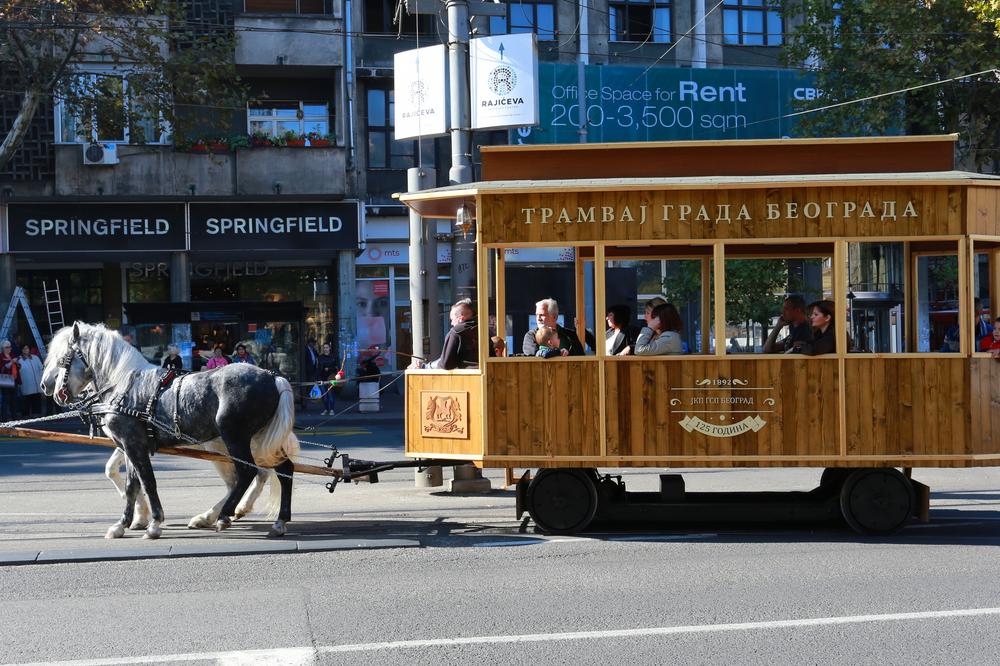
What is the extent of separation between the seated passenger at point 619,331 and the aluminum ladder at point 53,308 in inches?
784

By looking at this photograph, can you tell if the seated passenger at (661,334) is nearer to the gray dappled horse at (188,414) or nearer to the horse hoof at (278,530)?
the gray dappled horse at (188,414)

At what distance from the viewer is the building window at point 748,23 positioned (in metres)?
33.3

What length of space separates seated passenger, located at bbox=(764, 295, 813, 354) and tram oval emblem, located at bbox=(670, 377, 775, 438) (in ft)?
1.63

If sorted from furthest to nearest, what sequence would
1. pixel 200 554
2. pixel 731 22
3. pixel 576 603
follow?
pixel 731 22, pixel 200 554, pixel 576 603

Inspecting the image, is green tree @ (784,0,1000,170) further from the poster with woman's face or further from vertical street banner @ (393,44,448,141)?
vertical street banner @ (393,44,448,141)

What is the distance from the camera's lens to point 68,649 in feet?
19.8

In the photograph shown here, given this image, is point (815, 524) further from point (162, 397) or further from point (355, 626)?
point (162, 397)

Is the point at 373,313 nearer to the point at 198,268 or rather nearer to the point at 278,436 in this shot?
the point at 198,268

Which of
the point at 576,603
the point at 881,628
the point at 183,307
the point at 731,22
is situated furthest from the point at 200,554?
the point at 731,22

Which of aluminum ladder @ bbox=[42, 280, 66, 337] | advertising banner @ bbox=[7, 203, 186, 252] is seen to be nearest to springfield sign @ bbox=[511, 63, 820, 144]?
advertising banner @ bbox=[7, 203, 186, 252]

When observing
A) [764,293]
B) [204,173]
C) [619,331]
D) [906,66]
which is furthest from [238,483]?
[906,66]

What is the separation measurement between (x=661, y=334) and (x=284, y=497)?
3.37 m

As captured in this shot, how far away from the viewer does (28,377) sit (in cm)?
2247

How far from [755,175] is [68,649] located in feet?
20.3
